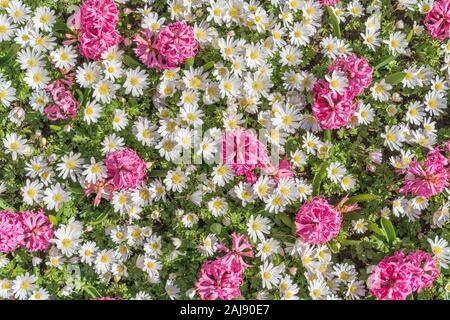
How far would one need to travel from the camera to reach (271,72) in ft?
10.5

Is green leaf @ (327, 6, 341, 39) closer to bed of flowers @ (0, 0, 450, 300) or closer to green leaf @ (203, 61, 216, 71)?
bed of flowers @ (0, 0, 450, 300)

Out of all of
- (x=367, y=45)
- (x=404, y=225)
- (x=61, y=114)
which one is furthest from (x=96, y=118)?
(x=404, y=225)

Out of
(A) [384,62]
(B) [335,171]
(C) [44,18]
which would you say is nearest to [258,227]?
(B) [335,171]

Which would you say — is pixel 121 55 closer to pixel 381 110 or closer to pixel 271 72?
pixel 271 72

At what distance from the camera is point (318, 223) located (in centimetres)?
297

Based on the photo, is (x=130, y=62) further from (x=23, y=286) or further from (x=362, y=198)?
(x=362, y=198)

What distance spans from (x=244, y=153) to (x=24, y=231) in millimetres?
1350

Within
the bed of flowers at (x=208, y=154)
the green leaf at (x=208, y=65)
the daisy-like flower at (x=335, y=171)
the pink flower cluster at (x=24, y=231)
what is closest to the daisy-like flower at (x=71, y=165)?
the bed of flowers at (x=208, y=154)

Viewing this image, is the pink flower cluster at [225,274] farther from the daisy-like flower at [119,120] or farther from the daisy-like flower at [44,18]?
the daisy-like flower at [44,18]

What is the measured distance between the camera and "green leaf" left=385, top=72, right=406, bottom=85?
3.23 metres

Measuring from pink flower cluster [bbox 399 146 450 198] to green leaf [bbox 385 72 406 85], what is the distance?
1.55 feet

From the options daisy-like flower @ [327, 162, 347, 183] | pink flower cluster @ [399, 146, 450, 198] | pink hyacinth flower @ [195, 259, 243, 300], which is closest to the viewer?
pink hyacinth flower @ [195, 259, 243, 300]

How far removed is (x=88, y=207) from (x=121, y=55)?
93 cm

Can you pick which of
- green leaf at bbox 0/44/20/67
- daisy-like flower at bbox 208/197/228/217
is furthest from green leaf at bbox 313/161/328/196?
green leaf at bbox 0/44/20/67
